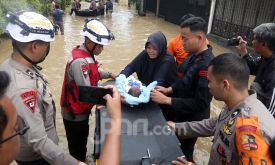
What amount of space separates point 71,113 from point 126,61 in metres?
6.09

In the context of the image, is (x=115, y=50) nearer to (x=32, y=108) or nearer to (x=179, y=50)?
(x=179, y=50)

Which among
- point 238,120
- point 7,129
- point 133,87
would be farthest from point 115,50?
point 7,129

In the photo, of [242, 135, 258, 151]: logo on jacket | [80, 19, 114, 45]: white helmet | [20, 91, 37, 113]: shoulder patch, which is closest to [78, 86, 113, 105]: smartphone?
[20, 91, 37, 113]: shoulder patch

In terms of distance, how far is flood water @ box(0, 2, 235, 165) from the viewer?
4715 millimetres

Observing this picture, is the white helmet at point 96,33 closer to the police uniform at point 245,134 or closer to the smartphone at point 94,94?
the smartphone at point 94,94

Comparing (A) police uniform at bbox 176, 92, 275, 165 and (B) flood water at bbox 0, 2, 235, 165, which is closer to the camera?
(A) police uniform at bbox 176, 92, 275, 165

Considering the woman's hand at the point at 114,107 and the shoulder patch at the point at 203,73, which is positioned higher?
the woman's hand at the point at 114,107

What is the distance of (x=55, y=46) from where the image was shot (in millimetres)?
10586

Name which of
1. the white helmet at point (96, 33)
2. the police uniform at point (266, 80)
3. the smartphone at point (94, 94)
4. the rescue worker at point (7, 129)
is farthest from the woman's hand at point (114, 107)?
the police uniform at point (266, 80)

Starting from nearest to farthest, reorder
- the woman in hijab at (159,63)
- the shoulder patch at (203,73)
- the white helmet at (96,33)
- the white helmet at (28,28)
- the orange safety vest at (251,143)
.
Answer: the orange safety vest at (251,143) < the white helmet at (28,28) < the shoulder patch at (203,73) < the white helmet at (96,33) < the woman in hijab at (159,63)

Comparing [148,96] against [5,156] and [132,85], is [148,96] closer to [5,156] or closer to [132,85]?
[132,85]

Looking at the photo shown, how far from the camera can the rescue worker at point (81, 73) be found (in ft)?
8.95

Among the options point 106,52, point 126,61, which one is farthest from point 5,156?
point 106,52

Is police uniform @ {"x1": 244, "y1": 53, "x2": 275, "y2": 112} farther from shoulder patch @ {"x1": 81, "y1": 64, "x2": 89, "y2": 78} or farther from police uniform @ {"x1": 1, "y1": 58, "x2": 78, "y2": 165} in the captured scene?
police uniform @ {"x1": 1, "y1": 58, "x2": 78, "y2": 165}
